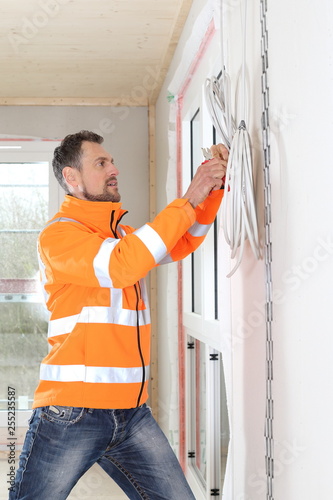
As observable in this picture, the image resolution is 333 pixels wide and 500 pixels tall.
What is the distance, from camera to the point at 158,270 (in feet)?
16.4

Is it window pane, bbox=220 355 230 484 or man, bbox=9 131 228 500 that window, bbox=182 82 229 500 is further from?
man, bbox=9 131 228 500

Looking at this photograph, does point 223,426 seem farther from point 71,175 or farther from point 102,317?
point 71,175

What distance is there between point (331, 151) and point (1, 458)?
14.1 feet

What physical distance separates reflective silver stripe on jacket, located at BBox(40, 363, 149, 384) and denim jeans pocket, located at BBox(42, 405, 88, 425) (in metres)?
0.09

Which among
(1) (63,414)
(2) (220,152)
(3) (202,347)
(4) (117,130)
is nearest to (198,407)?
(3) (202,347)

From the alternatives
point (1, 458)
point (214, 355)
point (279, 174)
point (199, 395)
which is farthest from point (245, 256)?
point (1, 458)

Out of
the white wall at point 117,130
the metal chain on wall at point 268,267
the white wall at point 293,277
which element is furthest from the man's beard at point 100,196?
the white wall at point 117,130

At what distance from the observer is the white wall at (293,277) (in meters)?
1.27

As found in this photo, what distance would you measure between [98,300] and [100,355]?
17cm

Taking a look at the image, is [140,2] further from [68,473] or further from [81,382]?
[68,473]

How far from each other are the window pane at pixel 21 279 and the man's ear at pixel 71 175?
302cm

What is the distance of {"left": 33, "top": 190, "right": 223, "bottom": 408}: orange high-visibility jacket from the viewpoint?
1.83m

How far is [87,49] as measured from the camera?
407cm

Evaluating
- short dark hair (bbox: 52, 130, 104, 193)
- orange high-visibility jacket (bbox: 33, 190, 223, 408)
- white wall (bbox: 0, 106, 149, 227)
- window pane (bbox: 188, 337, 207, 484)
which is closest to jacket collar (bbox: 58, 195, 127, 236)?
orange high-visibility jacket (bbox: 33, 190, 223, 408)
